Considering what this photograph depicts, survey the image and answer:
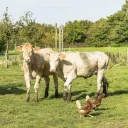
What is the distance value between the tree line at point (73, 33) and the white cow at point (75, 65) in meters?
18.1

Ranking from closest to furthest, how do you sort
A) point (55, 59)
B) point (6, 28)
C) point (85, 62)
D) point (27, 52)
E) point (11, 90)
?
point (27, 52) < point (55, 59) < point (85, 62) < point (11, 90) < point (6, 28)

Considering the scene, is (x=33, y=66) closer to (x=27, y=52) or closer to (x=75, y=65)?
(x=27, y=52)

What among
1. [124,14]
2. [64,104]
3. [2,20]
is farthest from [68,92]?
[124,14]

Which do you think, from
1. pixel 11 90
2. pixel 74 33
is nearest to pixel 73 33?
pixel 74 33

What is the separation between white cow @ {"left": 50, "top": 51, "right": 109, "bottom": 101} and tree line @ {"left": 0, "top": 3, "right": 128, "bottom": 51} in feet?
59.5

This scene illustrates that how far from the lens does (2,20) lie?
101 feet

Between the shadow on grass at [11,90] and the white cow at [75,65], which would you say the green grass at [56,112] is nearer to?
the shadow on grass at [11,90]

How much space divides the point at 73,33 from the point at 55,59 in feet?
242

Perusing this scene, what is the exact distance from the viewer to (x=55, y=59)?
42.2 feet

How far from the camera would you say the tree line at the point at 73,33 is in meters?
31.7

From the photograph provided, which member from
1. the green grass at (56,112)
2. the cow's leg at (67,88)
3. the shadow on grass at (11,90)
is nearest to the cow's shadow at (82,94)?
the green grass at (56,112)

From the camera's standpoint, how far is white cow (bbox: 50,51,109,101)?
13.0 meters

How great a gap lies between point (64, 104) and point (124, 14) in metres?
66.1

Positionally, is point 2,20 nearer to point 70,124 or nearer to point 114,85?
point 114,85
